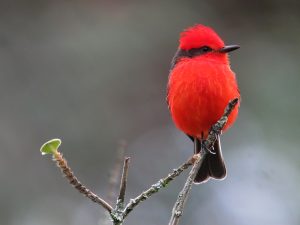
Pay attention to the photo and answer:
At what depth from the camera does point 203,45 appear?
17.1 ft

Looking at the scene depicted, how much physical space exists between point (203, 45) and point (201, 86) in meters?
0.51

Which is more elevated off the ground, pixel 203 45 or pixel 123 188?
pixel 123 188

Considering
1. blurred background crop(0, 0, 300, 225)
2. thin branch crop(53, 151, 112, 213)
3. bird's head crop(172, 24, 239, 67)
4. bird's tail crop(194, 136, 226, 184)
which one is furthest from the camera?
blurred background crop(0, 0, 300, 225)

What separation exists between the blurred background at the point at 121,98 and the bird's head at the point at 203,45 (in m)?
2.26

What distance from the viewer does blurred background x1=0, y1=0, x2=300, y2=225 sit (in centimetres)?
728

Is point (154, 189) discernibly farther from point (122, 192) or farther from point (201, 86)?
point (201, 86)

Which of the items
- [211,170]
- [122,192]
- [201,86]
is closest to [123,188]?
[122,192]

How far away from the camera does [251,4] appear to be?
28.6 feet

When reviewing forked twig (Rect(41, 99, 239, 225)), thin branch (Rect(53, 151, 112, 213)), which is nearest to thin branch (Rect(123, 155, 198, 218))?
forked twig (Rect(41, 99, 239, 225))

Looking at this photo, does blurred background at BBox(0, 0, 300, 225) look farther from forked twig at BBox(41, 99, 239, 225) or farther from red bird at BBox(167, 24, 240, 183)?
forked twig at BBox(41, 99, 239, 225)

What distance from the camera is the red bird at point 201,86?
189 inches

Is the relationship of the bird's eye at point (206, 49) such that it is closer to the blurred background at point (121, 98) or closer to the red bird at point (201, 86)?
the red bird at point (201, 86)

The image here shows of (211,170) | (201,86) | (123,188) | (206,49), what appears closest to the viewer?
(123,188)

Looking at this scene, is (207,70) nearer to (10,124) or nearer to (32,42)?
(10,124)
